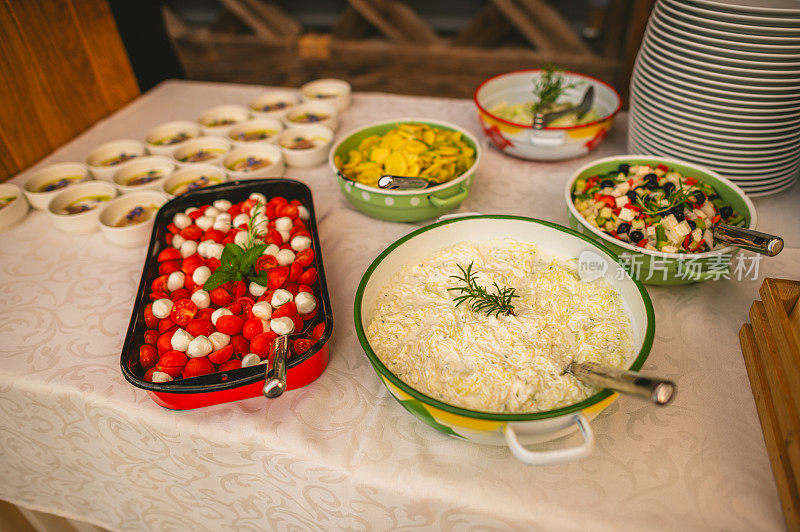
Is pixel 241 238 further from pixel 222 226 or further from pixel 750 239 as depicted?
pixel 750 239

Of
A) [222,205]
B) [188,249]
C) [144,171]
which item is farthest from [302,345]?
[144,171]

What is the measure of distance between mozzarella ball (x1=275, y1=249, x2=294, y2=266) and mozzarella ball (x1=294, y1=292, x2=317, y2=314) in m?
0.13

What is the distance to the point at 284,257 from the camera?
99cm

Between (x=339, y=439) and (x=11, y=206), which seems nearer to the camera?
(x=339, y=439)

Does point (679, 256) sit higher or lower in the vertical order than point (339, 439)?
higher

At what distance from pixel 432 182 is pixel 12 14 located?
4.25 feet

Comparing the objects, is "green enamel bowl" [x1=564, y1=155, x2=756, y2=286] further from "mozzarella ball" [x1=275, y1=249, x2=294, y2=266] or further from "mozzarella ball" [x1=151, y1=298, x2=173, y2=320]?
"mozzarella ball" [x1=151, y1=298, x2=173, y2=320]

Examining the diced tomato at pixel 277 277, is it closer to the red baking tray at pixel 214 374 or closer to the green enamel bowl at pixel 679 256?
the red baking tray at pixel 214 374

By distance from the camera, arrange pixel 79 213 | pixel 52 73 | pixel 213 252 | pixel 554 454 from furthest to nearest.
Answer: pixel 52 73 → pixel 79 213 → pixel 213 252 → pixel 554 454

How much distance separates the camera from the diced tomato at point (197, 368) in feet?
2.63

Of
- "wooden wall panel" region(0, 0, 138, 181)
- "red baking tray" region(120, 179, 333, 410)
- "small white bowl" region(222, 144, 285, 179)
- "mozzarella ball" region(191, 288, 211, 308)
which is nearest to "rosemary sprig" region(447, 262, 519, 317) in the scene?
"red baking tray" region(120, 179, 333, 410)

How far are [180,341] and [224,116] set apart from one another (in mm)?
1109

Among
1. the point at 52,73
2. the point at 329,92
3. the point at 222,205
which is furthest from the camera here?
the point at 329,92

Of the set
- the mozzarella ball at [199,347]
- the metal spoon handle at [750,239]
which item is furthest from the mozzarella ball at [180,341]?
the metal spoon handle at [750,239]
